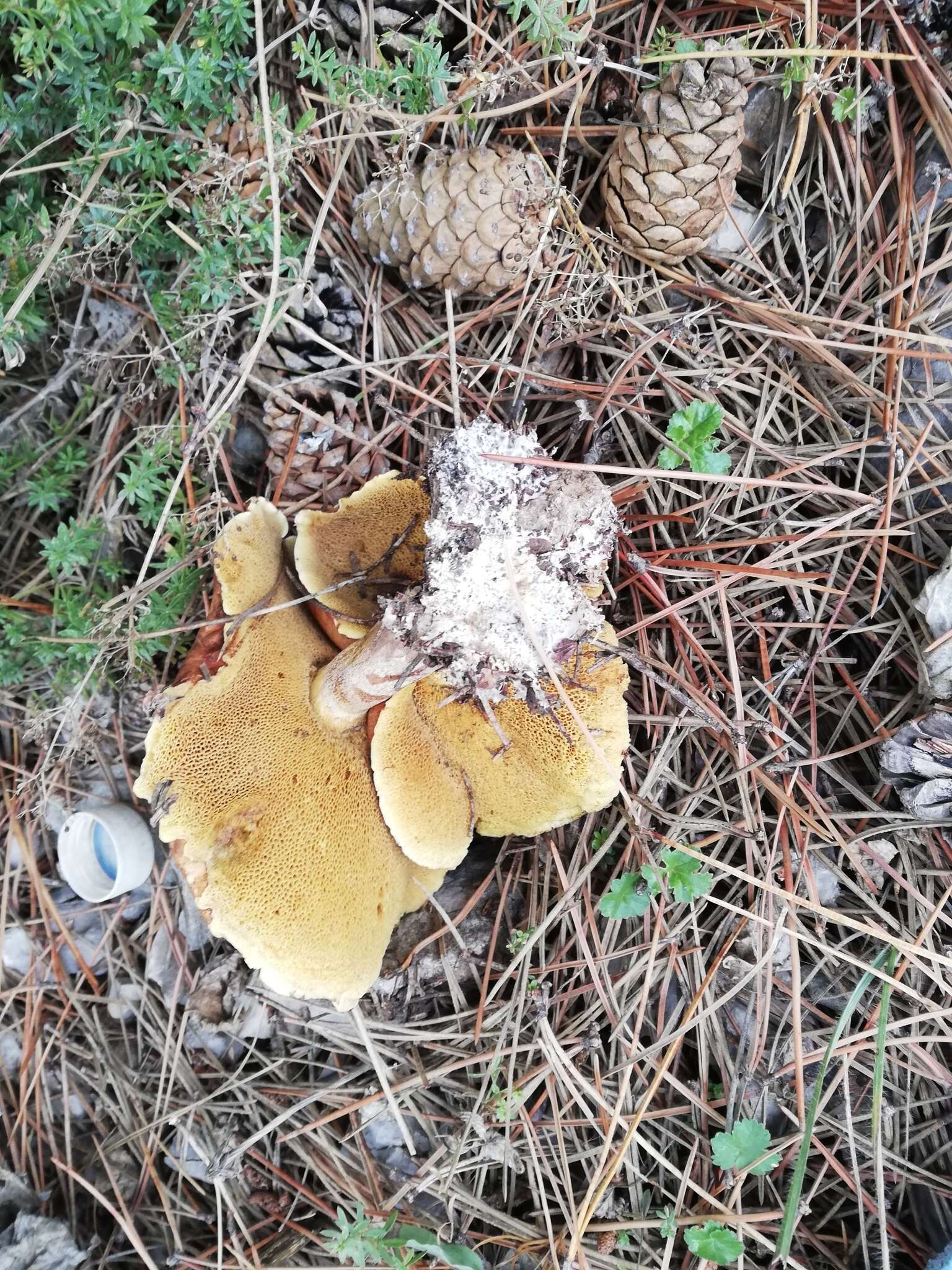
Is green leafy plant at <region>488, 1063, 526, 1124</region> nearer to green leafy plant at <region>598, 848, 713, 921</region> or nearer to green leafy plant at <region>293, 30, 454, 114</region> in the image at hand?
green leafy plant at <region>598, 848, 713, 921</region>

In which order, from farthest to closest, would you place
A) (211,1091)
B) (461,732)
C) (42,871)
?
(42,871)
(211,1091)
(461,732)

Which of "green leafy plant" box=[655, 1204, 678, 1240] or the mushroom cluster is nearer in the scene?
the mushroom cluster

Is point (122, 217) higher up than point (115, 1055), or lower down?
higher up

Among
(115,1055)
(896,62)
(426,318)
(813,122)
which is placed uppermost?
(896,62)

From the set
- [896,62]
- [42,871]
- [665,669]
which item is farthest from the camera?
[42,871]

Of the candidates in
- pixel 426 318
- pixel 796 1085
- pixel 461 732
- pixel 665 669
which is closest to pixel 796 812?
pixel 665 669

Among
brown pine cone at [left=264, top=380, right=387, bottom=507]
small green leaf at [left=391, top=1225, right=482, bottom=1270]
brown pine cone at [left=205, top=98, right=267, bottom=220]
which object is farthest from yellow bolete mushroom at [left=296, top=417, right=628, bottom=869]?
small green leaf at [left=391, top=1225, right=482, bottom=1270]

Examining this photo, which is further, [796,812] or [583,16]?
[796,812]

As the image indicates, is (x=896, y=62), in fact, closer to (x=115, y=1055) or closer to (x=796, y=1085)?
(x=796, y=1085)
